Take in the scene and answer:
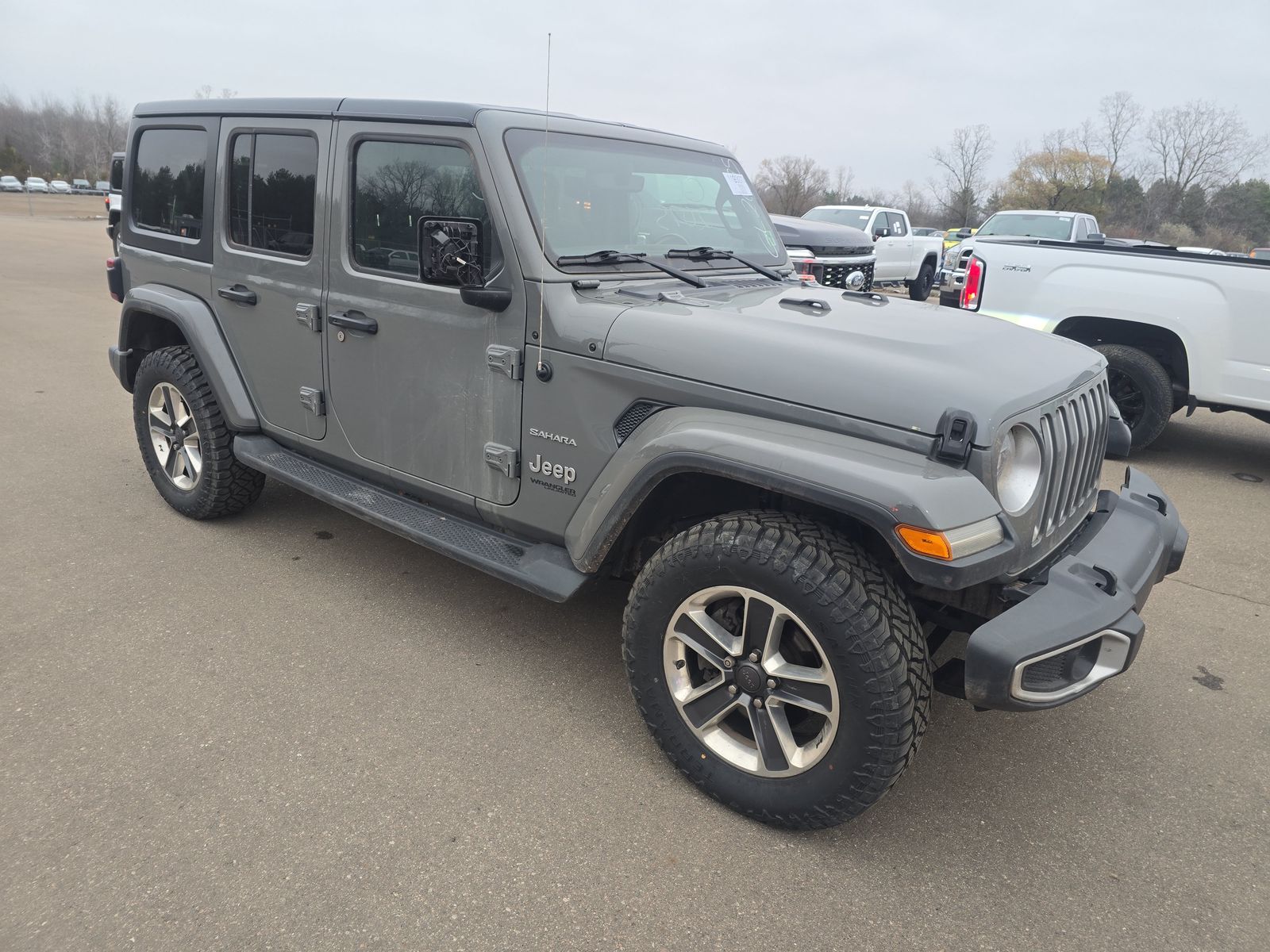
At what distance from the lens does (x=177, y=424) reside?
4.40m

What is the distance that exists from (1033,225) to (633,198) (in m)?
12.4

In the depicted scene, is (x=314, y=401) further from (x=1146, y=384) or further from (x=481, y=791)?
(x=1146, y=384)

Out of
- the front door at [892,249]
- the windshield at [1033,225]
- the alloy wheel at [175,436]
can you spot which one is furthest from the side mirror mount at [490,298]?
the front door at [892,249]

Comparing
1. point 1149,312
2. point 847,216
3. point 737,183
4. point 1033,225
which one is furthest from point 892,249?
point 737,183

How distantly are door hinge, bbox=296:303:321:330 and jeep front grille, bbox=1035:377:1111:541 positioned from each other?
2.76 meters

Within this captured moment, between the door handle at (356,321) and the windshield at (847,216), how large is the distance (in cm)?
1423

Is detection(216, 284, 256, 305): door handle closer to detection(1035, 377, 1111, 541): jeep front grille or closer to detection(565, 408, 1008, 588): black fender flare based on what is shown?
detection(565, 408, 1008, 588): black fender flare

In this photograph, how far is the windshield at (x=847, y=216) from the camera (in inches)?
645

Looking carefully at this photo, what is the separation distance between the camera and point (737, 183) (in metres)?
3.95

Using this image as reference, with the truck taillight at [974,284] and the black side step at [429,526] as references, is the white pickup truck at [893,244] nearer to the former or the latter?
the truck taillight at [974,284]

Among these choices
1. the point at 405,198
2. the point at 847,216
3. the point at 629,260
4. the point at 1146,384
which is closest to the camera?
the point at 629,260

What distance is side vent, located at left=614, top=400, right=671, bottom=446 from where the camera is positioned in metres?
2.66

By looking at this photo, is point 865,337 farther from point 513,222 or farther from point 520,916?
Answer: point 520,916

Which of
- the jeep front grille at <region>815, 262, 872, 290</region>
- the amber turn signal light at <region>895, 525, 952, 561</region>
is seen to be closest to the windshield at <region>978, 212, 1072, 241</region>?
the jeep front grille at <region>815, 262, 872, 290</region>
